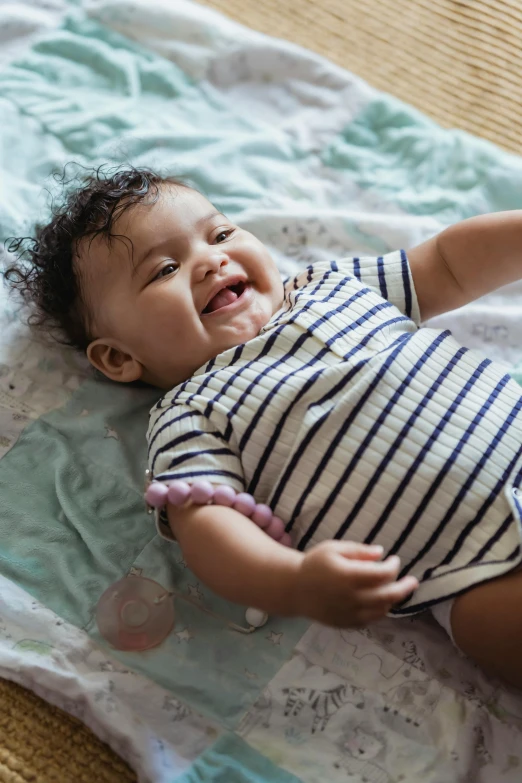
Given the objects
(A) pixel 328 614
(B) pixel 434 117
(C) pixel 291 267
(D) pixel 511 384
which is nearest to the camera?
(A) pixel 328 614

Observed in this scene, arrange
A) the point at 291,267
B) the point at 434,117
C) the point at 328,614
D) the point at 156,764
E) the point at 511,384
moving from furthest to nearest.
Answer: the point at 434,117 < the point at 291,267 < the point at 511,384 < the point at 156,764 < the point at 328,614

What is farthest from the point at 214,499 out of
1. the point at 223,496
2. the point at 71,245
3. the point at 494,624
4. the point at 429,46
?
the point at 429,46

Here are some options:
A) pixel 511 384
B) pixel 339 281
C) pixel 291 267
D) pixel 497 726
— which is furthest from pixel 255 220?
pixel 497 726

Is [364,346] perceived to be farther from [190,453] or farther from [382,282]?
[190,453]

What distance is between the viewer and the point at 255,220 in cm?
142

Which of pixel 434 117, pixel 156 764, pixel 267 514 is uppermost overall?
pixel 434 117

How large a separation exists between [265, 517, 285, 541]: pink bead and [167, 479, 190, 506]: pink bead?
11 centimetres

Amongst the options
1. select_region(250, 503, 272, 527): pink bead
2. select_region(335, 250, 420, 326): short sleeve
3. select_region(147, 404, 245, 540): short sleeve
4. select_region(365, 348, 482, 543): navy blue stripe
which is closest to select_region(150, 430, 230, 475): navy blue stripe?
select_region(147, 404, 245, 540): short sleeve

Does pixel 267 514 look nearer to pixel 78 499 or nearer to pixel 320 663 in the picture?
pixel 320 663

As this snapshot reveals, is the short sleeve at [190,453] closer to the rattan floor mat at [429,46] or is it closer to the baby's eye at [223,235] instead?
the baby's eye at [223,235]

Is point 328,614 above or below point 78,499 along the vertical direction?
above

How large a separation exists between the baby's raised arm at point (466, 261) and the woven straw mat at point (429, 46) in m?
0.46

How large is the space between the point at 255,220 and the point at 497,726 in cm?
85

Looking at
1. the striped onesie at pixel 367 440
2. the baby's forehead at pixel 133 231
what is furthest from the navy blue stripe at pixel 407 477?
the baby's forehead at pixel 133 231
